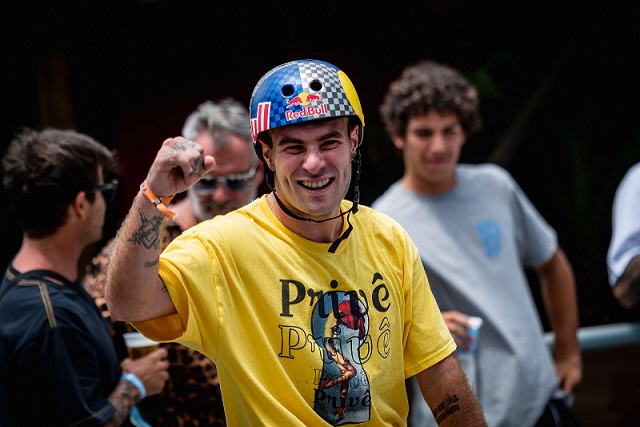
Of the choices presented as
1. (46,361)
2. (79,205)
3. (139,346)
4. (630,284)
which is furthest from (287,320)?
(630,284)

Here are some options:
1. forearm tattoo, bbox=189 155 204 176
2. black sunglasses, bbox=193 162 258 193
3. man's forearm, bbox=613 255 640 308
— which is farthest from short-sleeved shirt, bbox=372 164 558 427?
forearm tattoo, bbox=189 155 204 176

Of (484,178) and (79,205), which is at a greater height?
(79,205)

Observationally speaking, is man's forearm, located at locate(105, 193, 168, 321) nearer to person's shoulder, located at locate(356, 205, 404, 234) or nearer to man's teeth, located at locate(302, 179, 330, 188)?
man's teeth, located at locate(302, 179, 330, 188)

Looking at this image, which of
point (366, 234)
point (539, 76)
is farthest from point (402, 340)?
point (539, 76)

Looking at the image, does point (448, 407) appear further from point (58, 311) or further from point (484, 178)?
point (484, 178)

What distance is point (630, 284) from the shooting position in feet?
14.5

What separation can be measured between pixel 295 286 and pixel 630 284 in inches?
98.7

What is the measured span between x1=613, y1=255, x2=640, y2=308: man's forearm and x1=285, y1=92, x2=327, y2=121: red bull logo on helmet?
8.16ft

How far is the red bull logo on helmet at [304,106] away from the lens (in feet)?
8.34

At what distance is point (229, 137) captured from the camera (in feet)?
13.5

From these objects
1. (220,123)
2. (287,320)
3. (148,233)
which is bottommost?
(287,320)

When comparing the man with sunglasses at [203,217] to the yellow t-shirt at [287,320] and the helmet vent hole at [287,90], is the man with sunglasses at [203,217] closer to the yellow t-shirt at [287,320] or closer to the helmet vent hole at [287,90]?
the yellow t-shirt at [287,320]

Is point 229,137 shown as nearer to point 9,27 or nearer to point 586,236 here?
point 9,27

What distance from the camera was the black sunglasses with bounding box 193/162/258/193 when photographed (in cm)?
396
